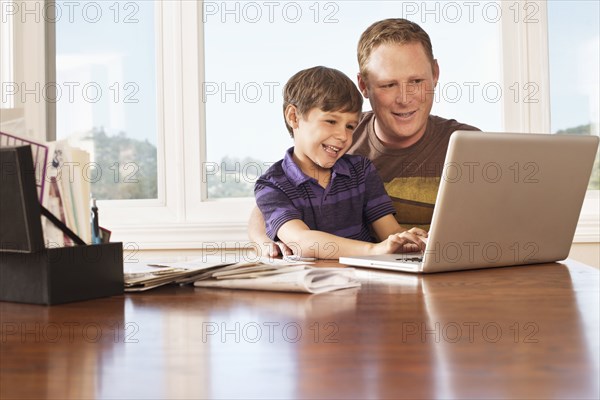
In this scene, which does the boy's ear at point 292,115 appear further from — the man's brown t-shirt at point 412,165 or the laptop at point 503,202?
the laptop at point 503,202

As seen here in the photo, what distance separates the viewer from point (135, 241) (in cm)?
284

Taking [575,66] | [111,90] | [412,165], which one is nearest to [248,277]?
[412,165]

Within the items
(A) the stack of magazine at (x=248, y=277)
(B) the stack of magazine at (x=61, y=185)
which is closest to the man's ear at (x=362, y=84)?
(A) the stack of magazine at (x=248, y=277)

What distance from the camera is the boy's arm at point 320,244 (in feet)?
5.60

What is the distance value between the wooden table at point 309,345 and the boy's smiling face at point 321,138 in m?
1.08

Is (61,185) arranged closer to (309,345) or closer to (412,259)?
(309,345)

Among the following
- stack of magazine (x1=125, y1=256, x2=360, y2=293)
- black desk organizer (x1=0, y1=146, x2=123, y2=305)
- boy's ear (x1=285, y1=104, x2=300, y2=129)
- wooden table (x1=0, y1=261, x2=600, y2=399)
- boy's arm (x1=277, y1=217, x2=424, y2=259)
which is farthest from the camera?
boy's ear (x1=285, y1=104, x2=300, y2=129)

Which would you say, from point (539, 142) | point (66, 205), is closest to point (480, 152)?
point (539, 142)

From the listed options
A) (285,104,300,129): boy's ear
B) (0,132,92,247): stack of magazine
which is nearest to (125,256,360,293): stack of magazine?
(0,132,92,247): stack of magazine

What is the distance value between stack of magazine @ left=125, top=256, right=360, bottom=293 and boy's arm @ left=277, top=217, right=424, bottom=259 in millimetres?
553

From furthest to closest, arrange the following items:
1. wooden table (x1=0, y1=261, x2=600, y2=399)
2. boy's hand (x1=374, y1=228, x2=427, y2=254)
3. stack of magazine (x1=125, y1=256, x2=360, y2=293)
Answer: boy's hand (x1=374, y1=228, x2=427, y2=254), stack of magazine (x1=125, y1=256, x2=360, y2=293), wooden table (x1=0, y1=261, x2=600, y2=399)

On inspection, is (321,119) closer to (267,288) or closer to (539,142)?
(539,142)

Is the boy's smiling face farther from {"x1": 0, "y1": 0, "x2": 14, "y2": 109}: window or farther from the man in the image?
{"x1": 0, "y1": 0, "x2": 14, "y2": 109}: window

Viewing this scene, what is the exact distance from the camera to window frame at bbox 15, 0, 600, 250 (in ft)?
9.29
